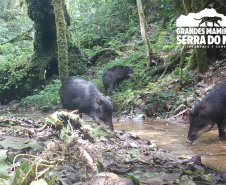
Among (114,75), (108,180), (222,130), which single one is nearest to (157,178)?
(108,180)

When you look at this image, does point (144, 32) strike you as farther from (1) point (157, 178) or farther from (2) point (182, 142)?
(1) point (157, 178)

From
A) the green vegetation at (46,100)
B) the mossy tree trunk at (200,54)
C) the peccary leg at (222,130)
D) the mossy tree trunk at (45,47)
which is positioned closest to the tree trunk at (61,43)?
the green vegetation at (46,100)

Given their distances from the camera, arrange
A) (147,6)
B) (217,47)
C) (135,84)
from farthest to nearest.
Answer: (147,6)
(135,84)
(217,47)

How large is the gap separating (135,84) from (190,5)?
3880mm

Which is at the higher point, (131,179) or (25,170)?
(25,170)

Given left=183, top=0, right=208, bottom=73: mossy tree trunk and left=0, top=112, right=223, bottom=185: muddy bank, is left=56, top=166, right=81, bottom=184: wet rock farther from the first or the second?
left=183, top=0, right=208, bottom=73: mossy tree trunk

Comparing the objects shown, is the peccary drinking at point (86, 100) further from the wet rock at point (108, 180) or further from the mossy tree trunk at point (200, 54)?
the wet rock at point (108, 180)

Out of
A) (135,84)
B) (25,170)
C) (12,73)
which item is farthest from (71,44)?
(25,170)

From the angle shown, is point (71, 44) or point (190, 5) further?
point (71, 44)

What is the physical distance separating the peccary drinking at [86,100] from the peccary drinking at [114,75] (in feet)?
14.4

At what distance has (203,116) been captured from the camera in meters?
6.42

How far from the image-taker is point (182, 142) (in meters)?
5.65

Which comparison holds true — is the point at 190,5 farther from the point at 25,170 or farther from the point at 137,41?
the point at 25,170

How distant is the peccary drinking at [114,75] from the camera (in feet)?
42.3
